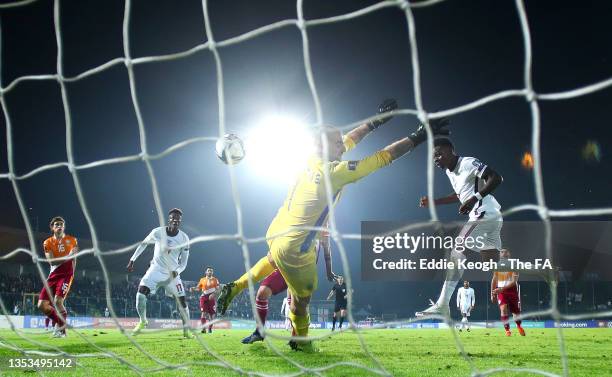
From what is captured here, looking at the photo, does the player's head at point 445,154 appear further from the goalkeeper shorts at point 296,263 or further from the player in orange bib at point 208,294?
the player in orange bib at point 208,294

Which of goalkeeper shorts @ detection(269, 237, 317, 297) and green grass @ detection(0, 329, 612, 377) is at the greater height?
goalkeeper shorts @ detection(269, 237, 317, 297)

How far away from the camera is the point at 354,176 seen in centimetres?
428

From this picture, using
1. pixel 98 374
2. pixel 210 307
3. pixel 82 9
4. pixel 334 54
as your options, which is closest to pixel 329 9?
pixel 334 54

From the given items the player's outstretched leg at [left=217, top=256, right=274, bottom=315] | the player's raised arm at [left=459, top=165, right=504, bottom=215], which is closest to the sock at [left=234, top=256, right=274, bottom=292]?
the player's outstretched leg at [left=217, top=256, right=274, bottom=315]

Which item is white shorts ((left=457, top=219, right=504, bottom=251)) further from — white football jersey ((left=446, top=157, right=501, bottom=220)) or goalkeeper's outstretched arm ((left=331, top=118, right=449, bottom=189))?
goalkeeper's outstretched arm ((left=331, top=118, right=449, bottom=189))

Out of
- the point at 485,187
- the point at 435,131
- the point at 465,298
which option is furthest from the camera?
the point at 465,298

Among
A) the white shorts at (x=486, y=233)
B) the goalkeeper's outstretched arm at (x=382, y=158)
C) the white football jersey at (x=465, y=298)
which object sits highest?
the goalkeeper's outstretched arm at (x=382, y=158)

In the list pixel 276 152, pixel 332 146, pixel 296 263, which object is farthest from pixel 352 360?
pixel 276 152

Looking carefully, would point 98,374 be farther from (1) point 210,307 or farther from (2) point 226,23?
(2) point 226,23

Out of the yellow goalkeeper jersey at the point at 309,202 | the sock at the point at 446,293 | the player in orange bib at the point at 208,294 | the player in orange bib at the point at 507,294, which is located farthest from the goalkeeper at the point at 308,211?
the player in orange bib at the point at 208,294

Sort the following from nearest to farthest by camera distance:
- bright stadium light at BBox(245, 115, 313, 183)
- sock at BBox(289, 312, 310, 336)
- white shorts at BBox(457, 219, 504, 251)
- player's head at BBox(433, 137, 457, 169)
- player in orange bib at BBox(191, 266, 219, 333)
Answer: sock at BBox(289, 312, 310, 336), white shorts at BBox(457, 219, 504, 251), player's head at BBox(433, 137, 457, 169), player in orange bib at BBox(191, 266, 219, 333), bright stadium light at BBox(245, 115, 313, 183)

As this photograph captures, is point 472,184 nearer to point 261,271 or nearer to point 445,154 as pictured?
point 445,154

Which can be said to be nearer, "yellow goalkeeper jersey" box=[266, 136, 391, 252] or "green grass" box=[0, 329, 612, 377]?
"green grass" box=[0, 329, 612, 377]

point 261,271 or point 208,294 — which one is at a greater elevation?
point 261,271
